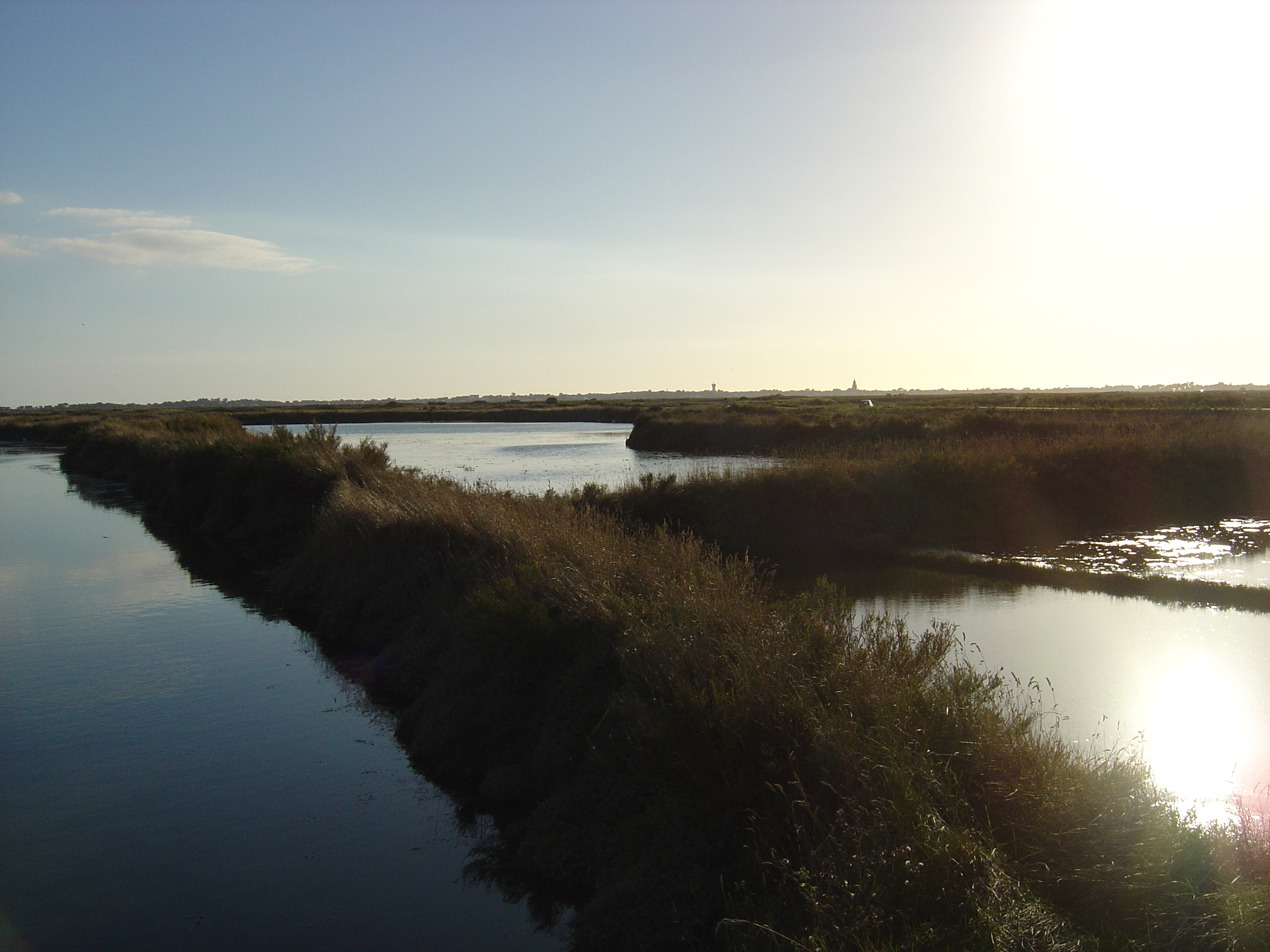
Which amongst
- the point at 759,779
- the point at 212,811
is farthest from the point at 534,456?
the point at 759,779

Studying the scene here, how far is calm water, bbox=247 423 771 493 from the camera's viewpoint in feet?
104

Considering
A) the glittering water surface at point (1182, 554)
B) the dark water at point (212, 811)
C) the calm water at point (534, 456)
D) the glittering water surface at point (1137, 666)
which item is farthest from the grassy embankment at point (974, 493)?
the dark water at point (212, 811)

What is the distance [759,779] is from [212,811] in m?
5.67

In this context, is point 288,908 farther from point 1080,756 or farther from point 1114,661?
point 1114,661

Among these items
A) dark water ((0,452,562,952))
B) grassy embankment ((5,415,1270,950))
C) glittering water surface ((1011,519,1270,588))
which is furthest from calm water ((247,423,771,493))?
grassy embankment ((5,415,1270,950))

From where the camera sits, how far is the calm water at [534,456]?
104 feet

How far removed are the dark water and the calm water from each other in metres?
11.3

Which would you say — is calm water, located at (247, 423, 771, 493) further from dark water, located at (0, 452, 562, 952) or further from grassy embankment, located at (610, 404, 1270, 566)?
dark water, located at (0, 452, 562, 952)

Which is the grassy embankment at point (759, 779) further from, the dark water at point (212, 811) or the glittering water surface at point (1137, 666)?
the glittering water surface at point (1137, 666)

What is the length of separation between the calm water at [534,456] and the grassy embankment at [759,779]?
13.5 metres

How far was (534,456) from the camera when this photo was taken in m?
45.8

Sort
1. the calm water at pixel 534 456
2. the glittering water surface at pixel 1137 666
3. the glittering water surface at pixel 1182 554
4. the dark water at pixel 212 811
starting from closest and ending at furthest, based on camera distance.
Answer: the dark water at pixel 212 811 → the glittering water surface at pixel 1137 666 → the glittering water surface at pixel 1182 554 → the calm water at pixel 534 456

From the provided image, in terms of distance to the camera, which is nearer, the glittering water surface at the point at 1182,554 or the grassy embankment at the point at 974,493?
the glittering water surface at the point at 1182,554

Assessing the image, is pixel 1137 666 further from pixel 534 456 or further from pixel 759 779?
pixel 534 456
